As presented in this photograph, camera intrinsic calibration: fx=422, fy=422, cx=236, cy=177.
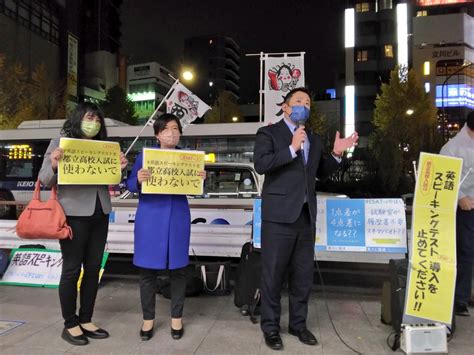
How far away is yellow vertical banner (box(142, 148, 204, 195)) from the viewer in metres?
3.69

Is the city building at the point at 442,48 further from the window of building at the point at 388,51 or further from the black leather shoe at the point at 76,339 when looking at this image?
the black leather shoe at the point at 76,339

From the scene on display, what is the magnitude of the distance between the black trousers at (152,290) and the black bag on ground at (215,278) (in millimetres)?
1229

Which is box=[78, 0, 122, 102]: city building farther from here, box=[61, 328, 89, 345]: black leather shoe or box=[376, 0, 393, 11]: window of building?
box=[61, 328, 89, 345]: black leather shoe

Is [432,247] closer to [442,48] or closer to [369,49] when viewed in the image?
[442,48]

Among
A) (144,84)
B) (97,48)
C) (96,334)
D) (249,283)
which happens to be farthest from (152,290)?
(144,84)

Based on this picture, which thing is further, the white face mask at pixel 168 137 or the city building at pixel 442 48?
the city building at pixel 442 48

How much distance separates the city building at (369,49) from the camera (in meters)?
56.3

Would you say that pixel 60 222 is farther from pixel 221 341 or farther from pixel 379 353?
pixel 379 353

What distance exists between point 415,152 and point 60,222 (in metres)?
27.6

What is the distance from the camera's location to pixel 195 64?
123875mm

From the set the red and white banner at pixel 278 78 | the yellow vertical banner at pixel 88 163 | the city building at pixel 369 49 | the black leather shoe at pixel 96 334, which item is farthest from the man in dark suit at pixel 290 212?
the city building at pixel 369 49

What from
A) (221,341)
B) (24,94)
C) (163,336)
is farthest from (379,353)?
(24,94)

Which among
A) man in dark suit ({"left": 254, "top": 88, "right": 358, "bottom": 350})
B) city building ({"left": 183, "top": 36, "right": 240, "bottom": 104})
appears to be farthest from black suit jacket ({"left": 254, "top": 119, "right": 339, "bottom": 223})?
city building ({"left": 183, "top": 36, "right": 240, "bottom": 104})

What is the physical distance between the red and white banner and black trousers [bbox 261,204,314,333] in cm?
379
